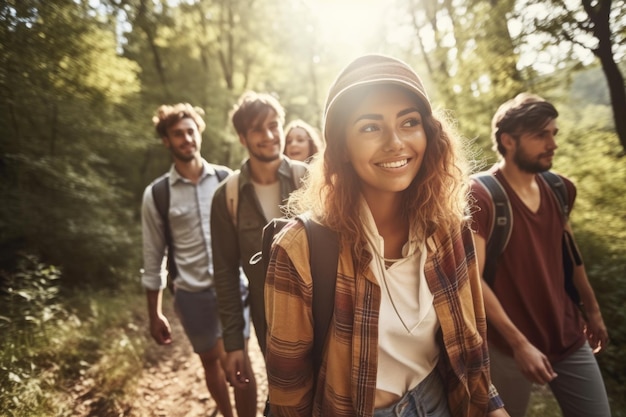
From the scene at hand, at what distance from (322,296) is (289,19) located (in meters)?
17.3

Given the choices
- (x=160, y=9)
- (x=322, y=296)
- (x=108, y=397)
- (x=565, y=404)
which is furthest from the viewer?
(x=160, y=9)

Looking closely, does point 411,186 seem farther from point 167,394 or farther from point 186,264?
point 167,394

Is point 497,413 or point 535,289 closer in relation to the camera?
point 497,413

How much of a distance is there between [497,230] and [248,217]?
1675 mm

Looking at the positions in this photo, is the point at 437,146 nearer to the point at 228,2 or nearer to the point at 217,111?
the point at 217,111

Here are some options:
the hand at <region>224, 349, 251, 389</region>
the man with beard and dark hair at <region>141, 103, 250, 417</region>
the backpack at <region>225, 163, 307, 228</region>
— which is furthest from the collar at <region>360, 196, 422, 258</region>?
the man with beard and dark hair at <region>141, 103, 250, 417</region>

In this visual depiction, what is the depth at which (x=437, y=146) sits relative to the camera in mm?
1618

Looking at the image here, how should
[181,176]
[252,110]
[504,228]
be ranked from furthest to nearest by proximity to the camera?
1. [181,176]
2. [252,110]
3. [504,228]

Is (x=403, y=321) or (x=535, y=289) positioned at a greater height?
(x=403, y=321)

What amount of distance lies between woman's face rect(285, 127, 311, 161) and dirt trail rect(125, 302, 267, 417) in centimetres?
308

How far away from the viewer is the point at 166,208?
3.31m

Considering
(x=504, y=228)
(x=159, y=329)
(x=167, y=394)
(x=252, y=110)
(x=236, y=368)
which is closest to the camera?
(x=504, y=228)

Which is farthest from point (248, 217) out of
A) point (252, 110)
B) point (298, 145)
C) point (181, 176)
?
point (298, 145)

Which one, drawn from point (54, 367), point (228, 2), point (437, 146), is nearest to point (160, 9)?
point (228, 2)
